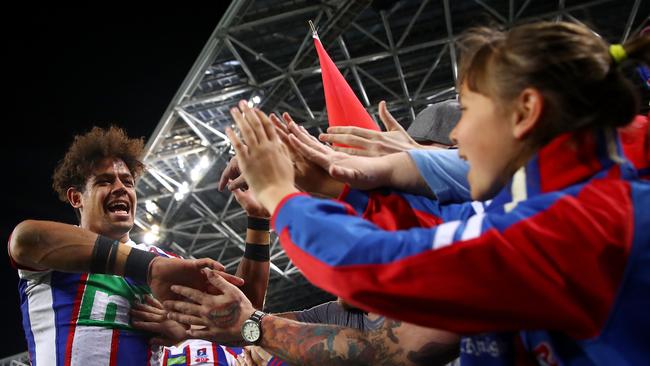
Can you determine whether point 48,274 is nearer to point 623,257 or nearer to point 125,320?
point 125,320

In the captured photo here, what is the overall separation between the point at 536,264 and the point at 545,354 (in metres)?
0.29

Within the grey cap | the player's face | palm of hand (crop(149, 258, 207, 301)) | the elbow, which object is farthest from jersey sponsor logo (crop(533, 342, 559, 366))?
the player's face

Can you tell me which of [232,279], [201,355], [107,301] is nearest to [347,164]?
[232,279]

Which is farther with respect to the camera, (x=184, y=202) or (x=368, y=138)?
(x=184, y=202)

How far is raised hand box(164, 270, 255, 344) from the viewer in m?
2.14

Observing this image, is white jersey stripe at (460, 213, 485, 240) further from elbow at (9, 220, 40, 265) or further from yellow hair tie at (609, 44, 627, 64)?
elbow at (9, 220, 40, 265)

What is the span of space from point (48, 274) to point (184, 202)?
858cm

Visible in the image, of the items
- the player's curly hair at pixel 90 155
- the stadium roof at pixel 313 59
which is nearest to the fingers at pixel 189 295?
the player's curly hair at pixel 90 155

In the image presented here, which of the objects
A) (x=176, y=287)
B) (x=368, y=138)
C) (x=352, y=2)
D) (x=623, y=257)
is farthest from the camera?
(x=352, y=2)

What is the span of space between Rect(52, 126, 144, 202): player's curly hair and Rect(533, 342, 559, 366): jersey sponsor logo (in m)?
2.72

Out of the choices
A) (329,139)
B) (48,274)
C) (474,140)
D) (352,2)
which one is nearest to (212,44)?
(352,2)

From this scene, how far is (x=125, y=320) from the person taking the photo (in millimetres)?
2639

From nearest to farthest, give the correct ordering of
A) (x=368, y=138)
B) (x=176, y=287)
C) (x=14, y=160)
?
(x=368, y=138) < (x=176, y=287) < (x=14, y=160)

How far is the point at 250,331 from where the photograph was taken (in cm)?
221
